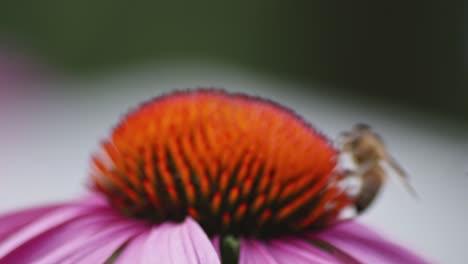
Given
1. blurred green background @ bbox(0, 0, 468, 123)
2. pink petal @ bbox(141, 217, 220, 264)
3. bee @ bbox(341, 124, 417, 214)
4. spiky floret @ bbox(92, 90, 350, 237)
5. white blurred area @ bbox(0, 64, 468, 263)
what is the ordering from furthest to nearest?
blurred green background @ bbox(0, 0, 468, 123) < white blurred area @ bbox(0, 64, 468, 263) < bee @ bbox(341, 124, 417, 214) < spiky floret @ bbox(92, 90, 350, 237) < pink petal @ bbox(141, 217, 220, 264)

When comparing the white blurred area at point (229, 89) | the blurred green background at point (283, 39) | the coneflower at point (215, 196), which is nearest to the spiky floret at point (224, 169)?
the coneflower at point (215, 196)

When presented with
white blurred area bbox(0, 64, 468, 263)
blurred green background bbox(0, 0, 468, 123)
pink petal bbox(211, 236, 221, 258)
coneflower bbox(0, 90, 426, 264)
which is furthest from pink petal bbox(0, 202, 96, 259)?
blurred green background bbox(0, 0, 468, 123)

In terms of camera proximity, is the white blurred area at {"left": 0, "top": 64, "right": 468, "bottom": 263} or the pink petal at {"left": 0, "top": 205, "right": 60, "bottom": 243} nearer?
the pink petal at {"left": 0, "top": 205, "right": 60, "bottom": 243}

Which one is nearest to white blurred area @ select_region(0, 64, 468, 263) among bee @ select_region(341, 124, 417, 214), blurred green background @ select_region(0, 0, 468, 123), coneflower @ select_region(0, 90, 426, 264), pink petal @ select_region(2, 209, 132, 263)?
blurred green background @ select_region(0, 0, 468, 123)

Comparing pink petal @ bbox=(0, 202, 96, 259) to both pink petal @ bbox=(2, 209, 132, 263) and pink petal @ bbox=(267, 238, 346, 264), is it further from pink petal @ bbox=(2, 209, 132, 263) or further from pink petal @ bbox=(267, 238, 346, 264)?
pink petal @ bbox=(267, 238, 346, 264)

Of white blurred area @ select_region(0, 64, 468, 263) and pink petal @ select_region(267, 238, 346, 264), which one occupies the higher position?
white blurred area @ select_region(0, 64, 468, 263)

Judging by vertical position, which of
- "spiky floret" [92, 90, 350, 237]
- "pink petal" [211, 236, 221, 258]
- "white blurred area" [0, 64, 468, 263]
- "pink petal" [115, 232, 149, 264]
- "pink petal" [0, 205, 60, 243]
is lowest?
"pink petal" [115, 232, 149, 264]

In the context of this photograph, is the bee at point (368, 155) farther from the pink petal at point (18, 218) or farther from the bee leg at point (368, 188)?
the pink petal at point (18, 218)

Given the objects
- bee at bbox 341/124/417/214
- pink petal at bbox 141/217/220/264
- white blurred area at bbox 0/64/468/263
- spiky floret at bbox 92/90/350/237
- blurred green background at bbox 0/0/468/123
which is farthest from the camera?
blurred green background at bbox 0/0/468/123
